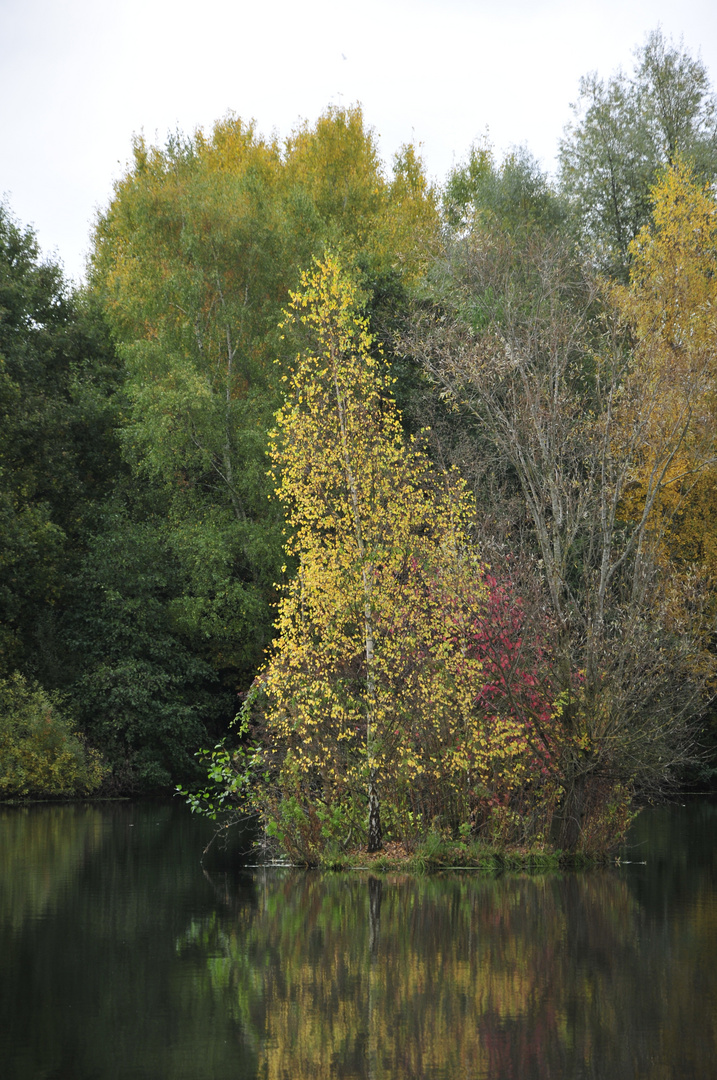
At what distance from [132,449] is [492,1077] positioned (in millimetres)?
30564

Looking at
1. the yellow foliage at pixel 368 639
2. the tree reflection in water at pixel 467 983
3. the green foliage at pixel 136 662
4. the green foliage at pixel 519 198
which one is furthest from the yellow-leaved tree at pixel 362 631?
the green foliage at pixel 519 198

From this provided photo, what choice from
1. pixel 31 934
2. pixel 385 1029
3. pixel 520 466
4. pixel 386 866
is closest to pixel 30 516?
pixel 520 466

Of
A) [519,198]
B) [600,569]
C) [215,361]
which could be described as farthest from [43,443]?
[600,569]

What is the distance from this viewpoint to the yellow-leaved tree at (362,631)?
16.0 m

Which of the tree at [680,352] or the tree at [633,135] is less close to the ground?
the tree at [633,135]

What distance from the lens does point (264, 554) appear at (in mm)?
33094

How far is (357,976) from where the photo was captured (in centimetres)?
Answer: 892

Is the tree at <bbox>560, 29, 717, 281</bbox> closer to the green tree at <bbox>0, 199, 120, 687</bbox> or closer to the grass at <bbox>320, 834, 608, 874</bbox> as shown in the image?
the green tree at <bbox>0, 199, 120, 687</bbox>

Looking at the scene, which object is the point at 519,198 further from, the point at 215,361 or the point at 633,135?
the point at 215,361

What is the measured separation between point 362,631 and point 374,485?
6.53 feet

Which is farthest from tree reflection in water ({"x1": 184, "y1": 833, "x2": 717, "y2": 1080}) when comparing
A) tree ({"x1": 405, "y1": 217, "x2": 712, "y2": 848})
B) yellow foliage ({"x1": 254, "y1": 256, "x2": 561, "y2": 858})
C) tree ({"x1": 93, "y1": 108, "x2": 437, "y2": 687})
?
tree ({"x1": 93, "y1": 108, "x2": 437, "y2": 687})

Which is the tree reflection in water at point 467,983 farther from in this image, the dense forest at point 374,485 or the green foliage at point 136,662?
the green foliage at point 136,662

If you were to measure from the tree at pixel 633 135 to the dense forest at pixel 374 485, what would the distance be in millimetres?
98

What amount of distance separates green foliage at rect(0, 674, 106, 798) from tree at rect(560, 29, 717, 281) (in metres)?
20.9
